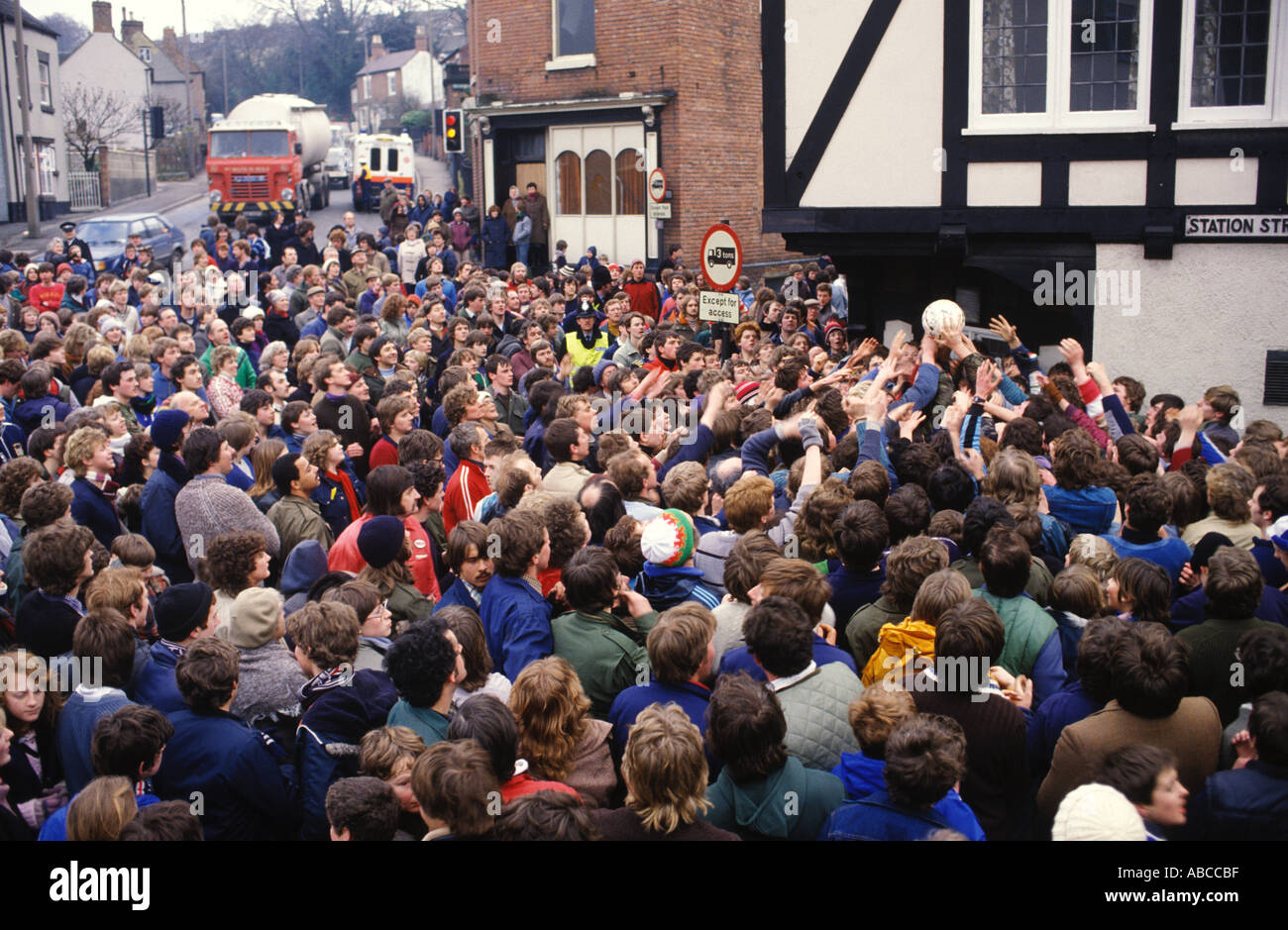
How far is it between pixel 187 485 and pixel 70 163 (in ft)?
153

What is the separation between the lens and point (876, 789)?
3787 millimetres

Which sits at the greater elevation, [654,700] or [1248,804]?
[654,700]

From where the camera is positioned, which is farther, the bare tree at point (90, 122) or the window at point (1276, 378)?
the bare tree at point (90, 122)

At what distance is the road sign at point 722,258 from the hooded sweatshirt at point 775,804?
7892mm

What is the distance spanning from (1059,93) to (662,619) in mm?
8517

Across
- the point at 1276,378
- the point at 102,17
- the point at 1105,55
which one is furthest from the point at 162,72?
the point at 1276,378

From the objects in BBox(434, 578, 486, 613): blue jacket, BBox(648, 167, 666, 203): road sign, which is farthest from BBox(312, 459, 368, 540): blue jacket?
BBox(648, 167, 666, 203): road sign

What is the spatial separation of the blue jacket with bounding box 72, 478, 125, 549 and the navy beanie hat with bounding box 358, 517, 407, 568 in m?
2.34

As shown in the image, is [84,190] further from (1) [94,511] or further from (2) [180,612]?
(2) [180,612]

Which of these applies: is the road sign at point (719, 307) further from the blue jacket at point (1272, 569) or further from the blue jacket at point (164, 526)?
the blue jacket at point (1272, 569)

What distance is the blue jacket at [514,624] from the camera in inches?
197

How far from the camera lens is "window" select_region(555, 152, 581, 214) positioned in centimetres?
2506

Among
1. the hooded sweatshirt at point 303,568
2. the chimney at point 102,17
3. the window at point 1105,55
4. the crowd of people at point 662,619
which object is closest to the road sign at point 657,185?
the window at point 1105,55

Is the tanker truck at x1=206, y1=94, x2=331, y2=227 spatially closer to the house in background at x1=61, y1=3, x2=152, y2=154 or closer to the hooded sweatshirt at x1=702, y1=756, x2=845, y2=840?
the house in background at x1=61, y1=3, x2=152, y2=154
